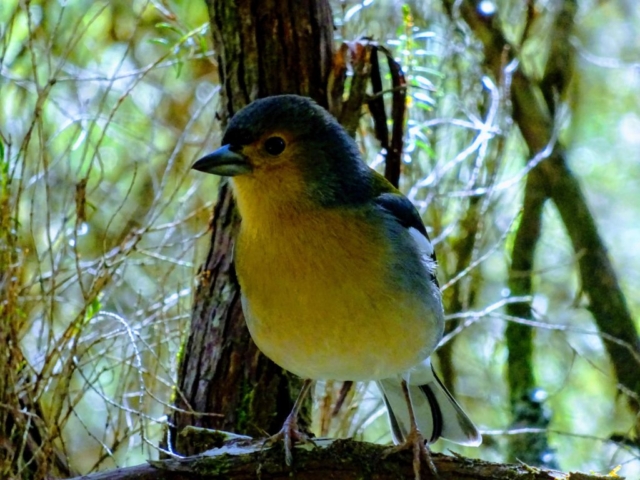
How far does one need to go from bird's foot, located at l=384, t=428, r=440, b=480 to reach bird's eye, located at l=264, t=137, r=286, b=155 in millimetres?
967

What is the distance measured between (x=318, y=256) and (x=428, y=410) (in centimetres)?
107

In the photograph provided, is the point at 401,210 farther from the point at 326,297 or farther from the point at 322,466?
the point at 322,466

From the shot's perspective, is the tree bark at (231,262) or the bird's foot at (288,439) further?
the tree bark at (231,262)

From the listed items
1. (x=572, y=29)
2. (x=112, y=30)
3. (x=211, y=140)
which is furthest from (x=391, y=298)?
(x=112, y=30)

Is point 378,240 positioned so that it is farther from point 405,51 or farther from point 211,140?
point 211,140

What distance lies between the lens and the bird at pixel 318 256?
246cm

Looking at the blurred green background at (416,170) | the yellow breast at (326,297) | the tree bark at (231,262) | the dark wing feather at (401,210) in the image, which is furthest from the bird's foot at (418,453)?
the blurred green background at (416,170)

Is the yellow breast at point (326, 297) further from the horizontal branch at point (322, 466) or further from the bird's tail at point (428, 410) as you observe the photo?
the bird's tail at point (428, 410)

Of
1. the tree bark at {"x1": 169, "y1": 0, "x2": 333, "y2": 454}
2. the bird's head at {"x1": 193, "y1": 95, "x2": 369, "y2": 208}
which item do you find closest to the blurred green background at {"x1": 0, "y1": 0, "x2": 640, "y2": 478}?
the tree bark at {"x1": 169, "y1": 0, "x2": 333, "y2": 454}

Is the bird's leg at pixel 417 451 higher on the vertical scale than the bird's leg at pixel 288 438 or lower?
lower

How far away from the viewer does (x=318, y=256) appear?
97.7 inches

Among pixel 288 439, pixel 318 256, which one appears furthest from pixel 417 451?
pixel 318 256

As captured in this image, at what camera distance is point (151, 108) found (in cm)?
502

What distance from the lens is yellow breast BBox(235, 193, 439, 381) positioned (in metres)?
2.45
